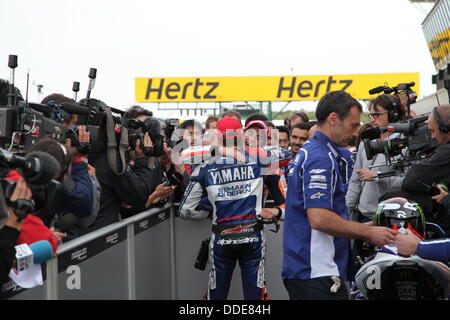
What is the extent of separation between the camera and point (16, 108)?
11.2ft

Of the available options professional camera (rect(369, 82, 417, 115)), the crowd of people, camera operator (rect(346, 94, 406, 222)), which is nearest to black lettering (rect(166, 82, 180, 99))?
the crowd of people

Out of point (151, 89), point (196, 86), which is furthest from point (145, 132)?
point (151, 89)

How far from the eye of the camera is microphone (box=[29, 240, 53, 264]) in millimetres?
2571

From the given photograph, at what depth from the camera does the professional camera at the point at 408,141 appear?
3838 mm

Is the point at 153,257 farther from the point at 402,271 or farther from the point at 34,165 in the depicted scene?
the point at 34,165

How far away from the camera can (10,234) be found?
2.21m

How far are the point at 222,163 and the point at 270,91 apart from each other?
73.6 ft

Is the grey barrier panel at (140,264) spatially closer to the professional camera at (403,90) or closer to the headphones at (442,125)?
the professional camera at (403,90)

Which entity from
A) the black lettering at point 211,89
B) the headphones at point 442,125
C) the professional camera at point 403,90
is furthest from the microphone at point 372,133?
the black lettering at point 211,89

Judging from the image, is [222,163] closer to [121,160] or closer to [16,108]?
[121,160]

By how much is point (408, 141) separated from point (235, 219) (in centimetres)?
146

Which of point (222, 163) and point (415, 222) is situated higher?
point (222, 163)

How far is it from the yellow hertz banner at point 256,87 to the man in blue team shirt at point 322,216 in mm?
22762
